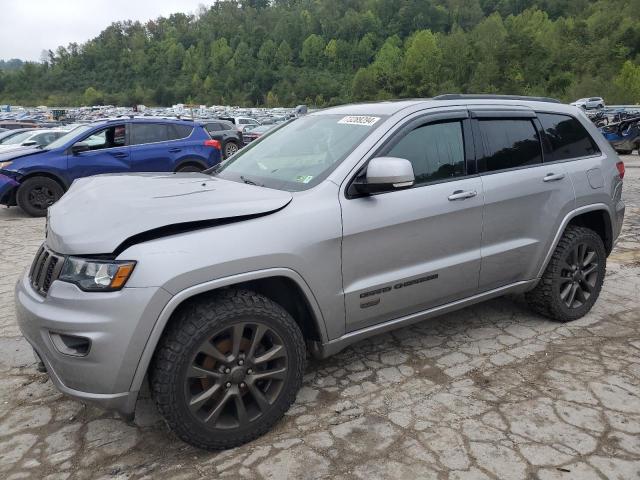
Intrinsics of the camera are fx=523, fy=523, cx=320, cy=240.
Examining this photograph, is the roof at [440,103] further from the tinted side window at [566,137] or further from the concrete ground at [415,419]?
the concrete ground at [415,419]

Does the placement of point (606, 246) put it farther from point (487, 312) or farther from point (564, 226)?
point (487, 312)

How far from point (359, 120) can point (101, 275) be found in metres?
1.79

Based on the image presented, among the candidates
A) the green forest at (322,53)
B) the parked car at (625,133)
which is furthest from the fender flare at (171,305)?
the green forest at (322,53)

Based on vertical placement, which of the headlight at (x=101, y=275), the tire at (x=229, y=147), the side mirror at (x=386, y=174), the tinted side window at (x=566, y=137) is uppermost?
the tinted side window at (x=566, y=137)

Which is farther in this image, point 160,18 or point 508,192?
point 160,18

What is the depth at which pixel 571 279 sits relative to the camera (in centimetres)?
402

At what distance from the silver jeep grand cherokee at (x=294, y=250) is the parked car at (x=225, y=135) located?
15933 millimetres

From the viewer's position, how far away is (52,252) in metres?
2.54

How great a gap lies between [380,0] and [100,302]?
15329 centimetres

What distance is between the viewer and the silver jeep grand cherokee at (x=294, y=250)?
7.52 ft

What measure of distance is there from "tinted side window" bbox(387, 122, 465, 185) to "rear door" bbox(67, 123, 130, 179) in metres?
7.05

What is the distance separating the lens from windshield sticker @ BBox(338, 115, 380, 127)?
3149mm

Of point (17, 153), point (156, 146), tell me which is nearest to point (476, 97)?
point (156, 146)

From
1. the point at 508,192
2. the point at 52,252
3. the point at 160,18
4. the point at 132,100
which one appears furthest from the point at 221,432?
the point at 160,18
